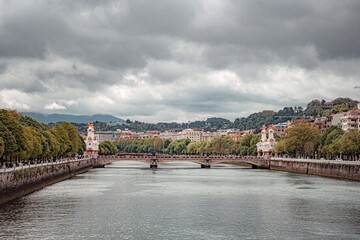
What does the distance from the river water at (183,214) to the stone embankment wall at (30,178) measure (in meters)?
1.10

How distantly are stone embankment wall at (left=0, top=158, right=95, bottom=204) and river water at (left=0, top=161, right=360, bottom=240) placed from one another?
3.60ft

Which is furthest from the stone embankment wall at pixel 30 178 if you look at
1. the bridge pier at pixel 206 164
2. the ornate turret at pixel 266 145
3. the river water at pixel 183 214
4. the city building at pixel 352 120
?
the city building at pixel 352 120

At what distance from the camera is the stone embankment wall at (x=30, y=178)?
50969 mm

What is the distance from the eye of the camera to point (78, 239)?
3628cm

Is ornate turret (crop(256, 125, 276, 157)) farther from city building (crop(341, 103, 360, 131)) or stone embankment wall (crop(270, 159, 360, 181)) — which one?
stone embankment wall (crop(270, 159, 360, 181))

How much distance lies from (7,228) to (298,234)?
1849 cm

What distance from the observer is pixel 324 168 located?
94875mm

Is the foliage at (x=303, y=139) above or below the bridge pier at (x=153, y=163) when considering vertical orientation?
above

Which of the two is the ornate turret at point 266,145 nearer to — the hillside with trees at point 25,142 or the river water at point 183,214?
the hillside with trees at point 25,142

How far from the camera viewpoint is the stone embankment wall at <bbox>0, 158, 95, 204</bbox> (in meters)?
51.0

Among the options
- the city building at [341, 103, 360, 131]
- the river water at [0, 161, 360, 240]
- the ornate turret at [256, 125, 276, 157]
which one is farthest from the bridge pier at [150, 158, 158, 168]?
the river water at [0, 161, 360, 240]

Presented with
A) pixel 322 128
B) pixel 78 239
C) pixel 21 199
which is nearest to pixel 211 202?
pixel 21 199

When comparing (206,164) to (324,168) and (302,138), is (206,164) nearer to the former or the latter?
(302,138)

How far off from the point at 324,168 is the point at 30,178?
163 ft
